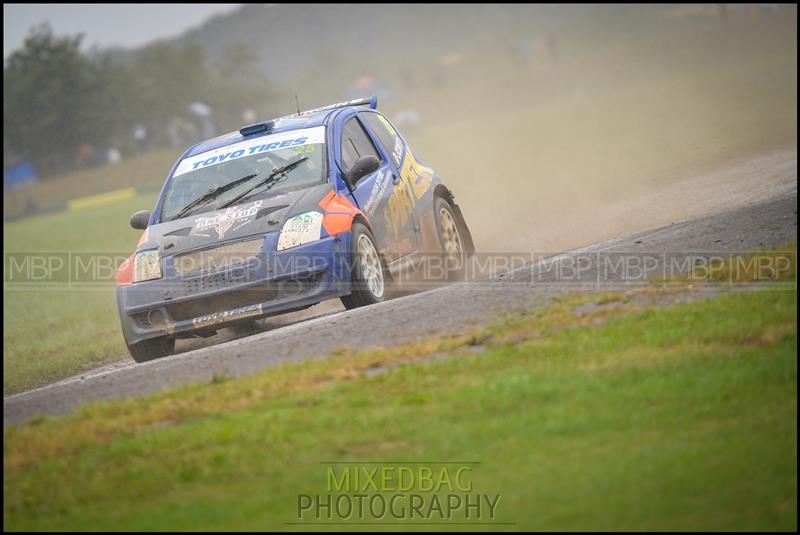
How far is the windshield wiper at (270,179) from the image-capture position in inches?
396

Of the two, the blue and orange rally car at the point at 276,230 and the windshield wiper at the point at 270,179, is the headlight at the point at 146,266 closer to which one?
the blue and orange rally car at the point at 276,230

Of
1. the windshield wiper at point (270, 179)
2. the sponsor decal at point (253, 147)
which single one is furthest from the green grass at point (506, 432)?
the sponsor decal at point (253, 147)

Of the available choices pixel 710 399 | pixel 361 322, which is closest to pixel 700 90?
pixel 361 322

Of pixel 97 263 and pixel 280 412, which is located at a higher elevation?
pixel 97 263

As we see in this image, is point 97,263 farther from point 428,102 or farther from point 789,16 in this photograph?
point 428,102

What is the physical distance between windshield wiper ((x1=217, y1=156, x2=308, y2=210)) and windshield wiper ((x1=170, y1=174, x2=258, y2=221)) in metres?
0.17

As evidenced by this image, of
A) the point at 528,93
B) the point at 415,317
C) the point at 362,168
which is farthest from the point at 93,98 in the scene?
the point at 415,317

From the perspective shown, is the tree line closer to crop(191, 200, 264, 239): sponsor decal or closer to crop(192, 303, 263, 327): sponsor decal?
crop(191, 200, 264, 239): sponsor decal

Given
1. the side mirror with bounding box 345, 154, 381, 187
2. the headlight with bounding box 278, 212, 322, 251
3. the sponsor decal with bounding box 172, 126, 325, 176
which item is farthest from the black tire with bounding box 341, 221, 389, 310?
the sponsor decal with bounding box 172, 126, 325, 176

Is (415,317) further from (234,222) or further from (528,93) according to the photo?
(528,93)

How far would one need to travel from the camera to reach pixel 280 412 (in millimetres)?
6176

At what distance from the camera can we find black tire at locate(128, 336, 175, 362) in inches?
375

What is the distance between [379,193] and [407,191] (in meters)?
0.69

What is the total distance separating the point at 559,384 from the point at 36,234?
30380 millimetres
